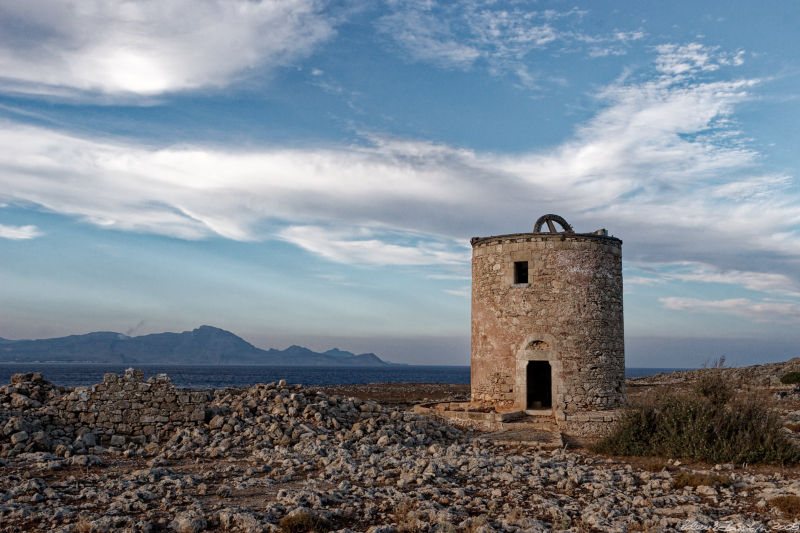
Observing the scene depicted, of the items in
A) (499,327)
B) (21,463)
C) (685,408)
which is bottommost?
(21,463)

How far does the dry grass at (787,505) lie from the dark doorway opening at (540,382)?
10.4 m

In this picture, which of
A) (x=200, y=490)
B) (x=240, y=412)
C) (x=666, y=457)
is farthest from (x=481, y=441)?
(x=200, y=490)

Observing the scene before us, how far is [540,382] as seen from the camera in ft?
62.5

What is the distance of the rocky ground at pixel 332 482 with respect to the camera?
741 cm

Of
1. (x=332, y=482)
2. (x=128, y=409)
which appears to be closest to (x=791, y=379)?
(x=332, y=482)

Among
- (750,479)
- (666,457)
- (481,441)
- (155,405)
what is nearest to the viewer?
(750,479)

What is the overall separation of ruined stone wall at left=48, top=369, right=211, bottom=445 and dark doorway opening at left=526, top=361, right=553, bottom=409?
10128mm

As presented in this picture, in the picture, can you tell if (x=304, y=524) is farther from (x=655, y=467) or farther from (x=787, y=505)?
(x=655, y=467)

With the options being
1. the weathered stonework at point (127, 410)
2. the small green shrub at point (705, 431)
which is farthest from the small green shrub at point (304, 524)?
the small green shrub at point (705, 431)

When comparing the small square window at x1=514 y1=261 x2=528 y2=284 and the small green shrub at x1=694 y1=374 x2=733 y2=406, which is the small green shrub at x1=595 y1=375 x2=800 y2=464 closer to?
the small green shrub at x1=694 y1=374 x2=733 y2=406

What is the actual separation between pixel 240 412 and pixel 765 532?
9731mm

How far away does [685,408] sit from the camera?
12250 mm

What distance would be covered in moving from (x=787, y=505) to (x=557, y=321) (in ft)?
27.1

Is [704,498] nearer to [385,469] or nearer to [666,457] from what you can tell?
[666,457]
